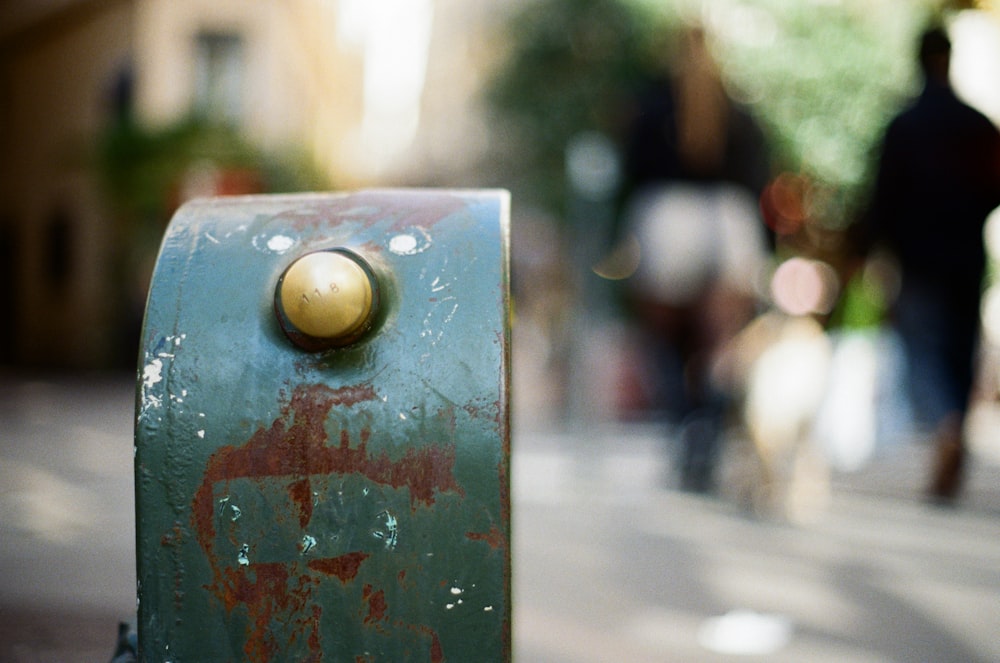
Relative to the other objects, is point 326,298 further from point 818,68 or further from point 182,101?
point 182,101

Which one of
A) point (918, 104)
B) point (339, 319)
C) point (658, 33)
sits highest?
point (658, 33)

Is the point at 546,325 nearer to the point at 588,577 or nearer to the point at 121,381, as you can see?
the point at 121,381

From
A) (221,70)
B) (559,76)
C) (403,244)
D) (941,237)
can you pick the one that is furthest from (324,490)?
(221,70)

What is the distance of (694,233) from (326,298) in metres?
3.33

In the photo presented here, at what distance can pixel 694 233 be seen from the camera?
181 inches

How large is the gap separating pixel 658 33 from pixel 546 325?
19.0 feet

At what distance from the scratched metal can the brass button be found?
0.13 feet

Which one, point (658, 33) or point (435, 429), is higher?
point (658, 33)

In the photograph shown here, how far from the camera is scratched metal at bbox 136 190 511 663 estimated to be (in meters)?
1.44

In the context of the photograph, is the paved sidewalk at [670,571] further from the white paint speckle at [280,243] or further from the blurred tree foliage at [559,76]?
the blurred tree foliage at [559,76]

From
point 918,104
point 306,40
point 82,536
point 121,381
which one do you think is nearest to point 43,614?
point 82,536

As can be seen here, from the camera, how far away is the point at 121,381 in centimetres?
1558

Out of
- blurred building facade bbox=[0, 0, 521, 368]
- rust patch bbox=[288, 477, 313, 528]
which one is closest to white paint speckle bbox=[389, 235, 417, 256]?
rust patch bbox=[288, 477, 313, 528]

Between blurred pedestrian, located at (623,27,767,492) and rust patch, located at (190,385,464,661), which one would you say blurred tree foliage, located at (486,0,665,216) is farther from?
rust patch, located at (190,385,464,661)
